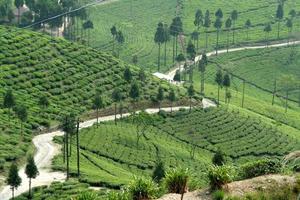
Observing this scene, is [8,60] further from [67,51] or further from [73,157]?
[73,157]

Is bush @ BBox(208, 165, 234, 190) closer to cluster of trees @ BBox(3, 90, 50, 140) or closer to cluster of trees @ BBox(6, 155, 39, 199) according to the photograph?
cluster of trees @ BBox(6, 155, 39, 199)

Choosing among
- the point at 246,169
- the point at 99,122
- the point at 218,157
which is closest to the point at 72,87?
the point at 99,122

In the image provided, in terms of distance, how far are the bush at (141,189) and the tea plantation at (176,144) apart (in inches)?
2032

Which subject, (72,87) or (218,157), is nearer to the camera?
(218,157)

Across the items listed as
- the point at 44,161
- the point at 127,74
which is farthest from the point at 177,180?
the point at 127,74

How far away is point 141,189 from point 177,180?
98.7 inches

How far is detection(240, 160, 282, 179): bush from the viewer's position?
127 feet

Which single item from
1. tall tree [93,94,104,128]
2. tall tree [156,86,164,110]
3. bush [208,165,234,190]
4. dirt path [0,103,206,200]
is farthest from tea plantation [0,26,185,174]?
bush [208,165,234,190]

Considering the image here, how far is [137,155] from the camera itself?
115 meters

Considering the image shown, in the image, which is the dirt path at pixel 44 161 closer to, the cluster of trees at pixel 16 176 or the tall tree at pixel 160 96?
the cluster of trees at pixel 16 176

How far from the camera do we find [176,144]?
128 meters

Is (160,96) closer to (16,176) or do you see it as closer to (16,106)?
(16,106)

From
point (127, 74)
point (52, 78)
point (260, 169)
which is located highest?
point (260, 169)

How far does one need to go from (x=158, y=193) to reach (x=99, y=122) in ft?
316
